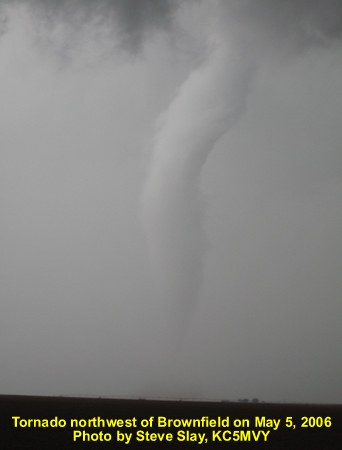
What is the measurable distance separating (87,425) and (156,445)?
16091mm

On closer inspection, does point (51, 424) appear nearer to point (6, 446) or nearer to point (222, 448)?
point (6, 446)

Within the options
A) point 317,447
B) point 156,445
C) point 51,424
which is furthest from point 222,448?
point 51,424

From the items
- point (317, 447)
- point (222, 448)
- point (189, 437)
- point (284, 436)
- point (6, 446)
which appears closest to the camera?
point (6, 446)

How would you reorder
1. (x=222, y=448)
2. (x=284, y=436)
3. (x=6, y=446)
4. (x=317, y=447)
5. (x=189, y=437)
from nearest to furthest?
1. (x=6, y=446)
2. (x=222, y=448)
3. (x=317, y=447)
4. (x=189, y=437)
5. (x=284, y=436)

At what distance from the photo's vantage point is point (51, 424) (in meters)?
51.6

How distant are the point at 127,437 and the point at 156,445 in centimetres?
518

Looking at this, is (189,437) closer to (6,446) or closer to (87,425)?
(87,425)

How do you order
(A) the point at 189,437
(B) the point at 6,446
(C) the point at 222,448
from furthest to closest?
(A) the point at 189,437
(C) the point at 222,448
(B) the point at 6,446

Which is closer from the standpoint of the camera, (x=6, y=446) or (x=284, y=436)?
(x=6, y=446)

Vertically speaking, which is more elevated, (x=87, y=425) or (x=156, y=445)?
(x=87, y=425)

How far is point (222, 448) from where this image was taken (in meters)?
39.2

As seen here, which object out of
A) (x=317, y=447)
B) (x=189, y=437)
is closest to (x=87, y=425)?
(x=189, y=437)

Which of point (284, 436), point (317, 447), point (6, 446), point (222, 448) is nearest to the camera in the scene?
point (6, 446)

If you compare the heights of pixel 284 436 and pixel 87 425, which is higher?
pixel 87 425
